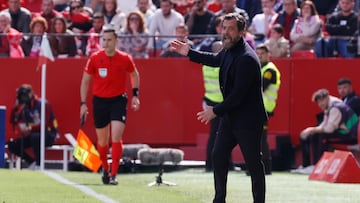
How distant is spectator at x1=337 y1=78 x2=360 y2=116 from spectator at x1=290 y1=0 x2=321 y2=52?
114 cm

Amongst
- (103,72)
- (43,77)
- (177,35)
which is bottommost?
(43,77)

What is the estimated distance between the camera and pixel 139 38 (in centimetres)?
2175

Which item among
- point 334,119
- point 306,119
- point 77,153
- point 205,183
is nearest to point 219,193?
point 205,183

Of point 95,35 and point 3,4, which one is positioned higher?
point 3,4

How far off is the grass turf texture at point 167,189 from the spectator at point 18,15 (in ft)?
14.8

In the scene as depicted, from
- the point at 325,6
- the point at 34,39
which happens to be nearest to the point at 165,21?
the point at 34,39

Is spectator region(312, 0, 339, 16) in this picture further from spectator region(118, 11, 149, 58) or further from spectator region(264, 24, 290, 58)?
spectator region(118, 11, 149, 58)

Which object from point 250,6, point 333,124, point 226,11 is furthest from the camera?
point 250,6

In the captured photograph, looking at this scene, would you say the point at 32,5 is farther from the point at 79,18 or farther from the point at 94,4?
the point at 79,18

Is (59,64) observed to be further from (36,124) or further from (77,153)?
(77,153)

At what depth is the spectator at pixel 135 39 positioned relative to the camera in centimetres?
2181

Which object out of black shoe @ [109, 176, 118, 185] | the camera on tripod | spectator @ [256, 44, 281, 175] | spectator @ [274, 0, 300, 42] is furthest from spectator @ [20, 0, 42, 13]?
black shoe @ [109, 176, 118, 185]

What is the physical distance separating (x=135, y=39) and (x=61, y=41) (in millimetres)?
1416

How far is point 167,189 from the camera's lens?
15508 millimetres
